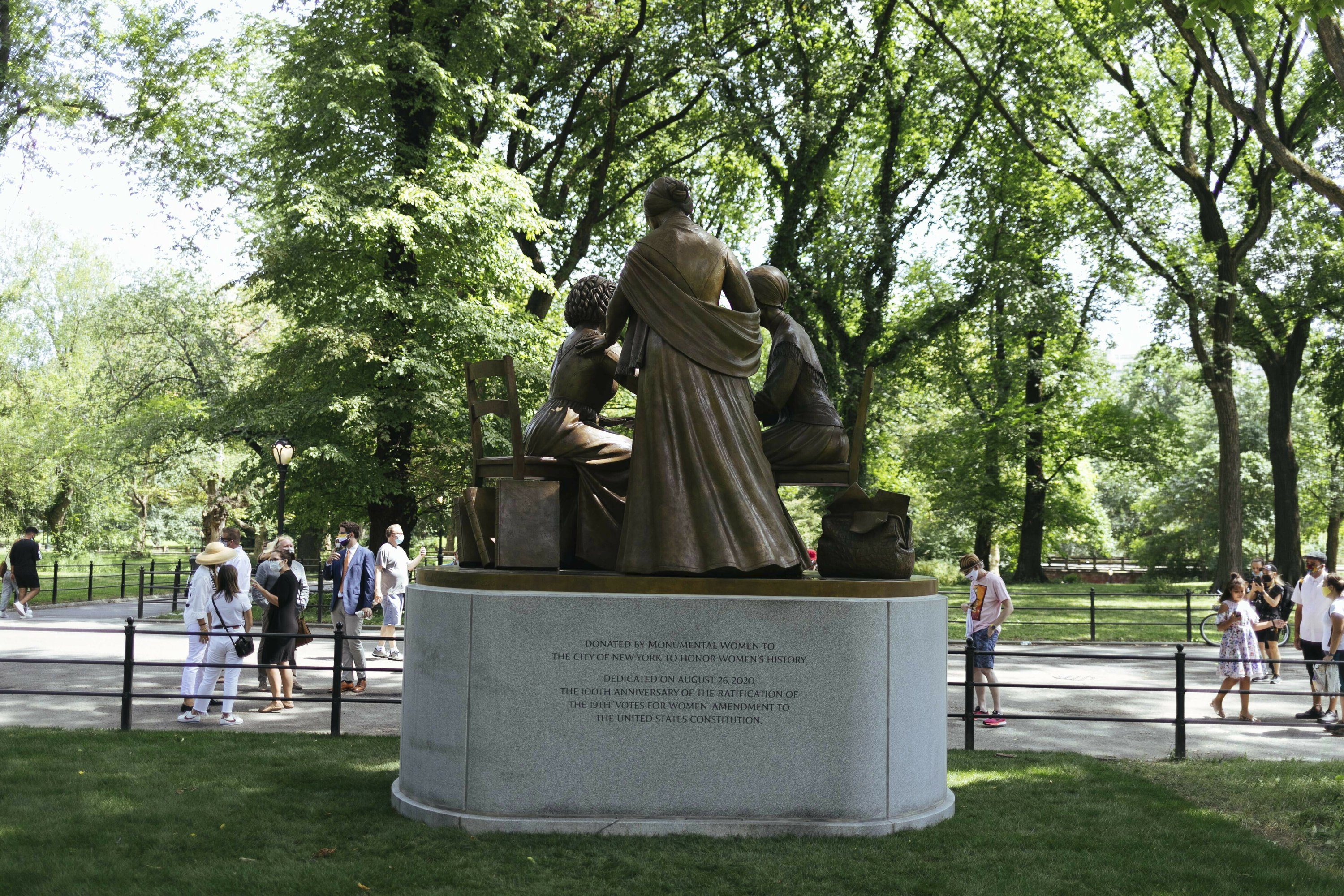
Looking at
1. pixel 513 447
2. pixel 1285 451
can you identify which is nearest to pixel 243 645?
pixel 513 447

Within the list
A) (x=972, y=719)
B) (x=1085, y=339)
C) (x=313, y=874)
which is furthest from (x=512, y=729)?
(x=1085, y=339)

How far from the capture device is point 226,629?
453 inches

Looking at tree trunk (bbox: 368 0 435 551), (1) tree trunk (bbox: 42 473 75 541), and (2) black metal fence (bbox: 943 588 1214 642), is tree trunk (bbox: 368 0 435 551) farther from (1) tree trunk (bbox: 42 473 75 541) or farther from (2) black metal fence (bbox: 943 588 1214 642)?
(1) tree trunk (bbox: 42 473 75 541)

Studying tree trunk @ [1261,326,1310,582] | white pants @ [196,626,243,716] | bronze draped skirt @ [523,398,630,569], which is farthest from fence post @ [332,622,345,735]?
tree trunk @ [1261,326,1310,582]

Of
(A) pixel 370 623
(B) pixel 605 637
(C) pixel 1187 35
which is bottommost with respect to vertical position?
(A) pixel 370 623

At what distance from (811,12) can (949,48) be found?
3.63 m

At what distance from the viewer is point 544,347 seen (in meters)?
23.8

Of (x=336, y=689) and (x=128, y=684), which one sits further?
(x=336, y=689)

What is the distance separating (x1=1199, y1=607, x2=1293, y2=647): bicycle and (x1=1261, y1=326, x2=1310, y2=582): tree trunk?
592 cm

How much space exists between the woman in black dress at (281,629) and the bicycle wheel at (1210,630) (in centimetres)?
1613

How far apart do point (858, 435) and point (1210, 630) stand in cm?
1819

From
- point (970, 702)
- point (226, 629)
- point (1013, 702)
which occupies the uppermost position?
point (226, 629)

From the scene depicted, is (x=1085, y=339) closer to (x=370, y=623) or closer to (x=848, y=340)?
(x=848, y=340)

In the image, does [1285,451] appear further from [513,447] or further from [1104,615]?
[513,447]
